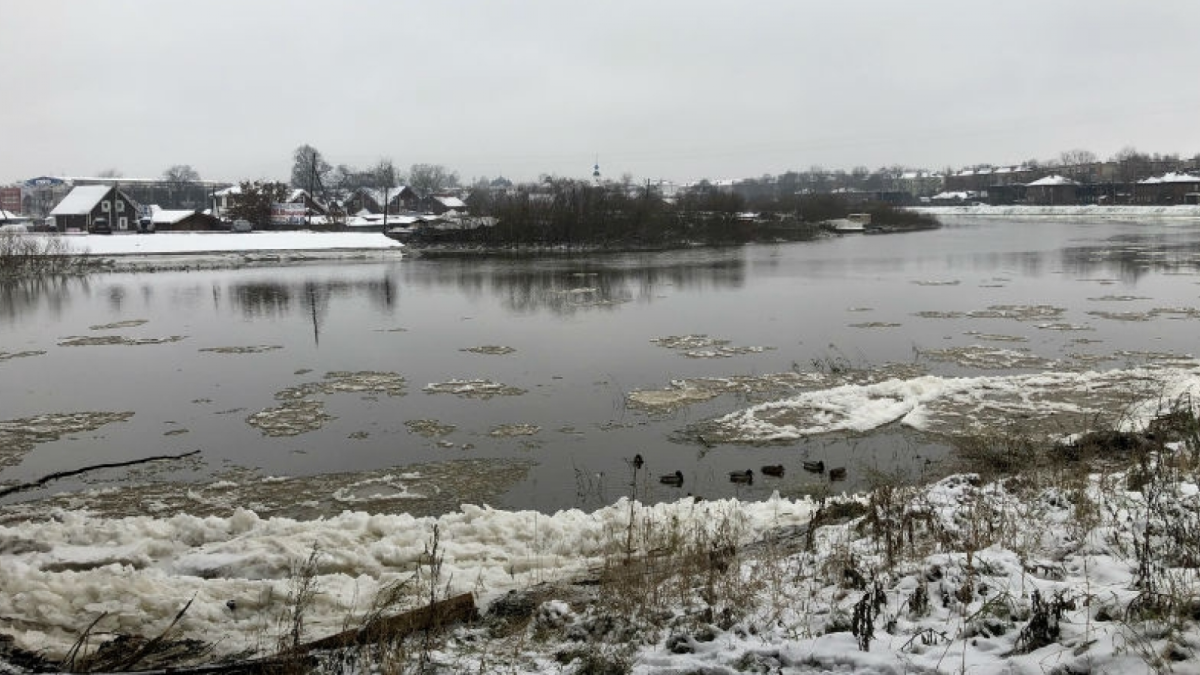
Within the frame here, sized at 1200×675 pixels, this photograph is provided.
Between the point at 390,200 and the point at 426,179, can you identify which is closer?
the point at 390,200

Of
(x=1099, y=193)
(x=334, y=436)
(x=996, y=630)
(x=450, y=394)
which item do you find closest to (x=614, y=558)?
(x=996, y=630)

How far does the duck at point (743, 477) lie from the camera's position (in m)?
10.1

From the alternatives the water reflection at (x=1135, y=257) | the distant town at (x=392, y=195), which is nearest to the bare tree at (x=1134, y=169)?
the distant town at (x=392, y=195)

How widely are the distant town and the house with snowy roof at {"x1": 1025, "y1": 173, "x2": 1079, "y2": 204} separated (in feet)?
0.52

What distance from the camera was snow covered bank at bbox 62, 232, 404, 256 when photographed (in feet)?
178

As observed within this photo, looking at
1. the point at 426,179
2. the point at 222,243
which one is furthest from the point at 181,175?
the point at 222,243

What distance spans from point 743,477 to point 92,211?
8331 cm

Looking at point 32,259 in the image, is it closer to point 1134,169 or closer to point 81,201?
point 81,201

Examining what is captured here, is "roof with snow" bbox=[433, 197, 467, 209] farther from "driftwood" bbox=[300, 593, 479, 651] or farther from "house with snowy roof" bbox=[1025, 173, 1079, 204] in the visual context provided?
"driftwood" bbox=[300, 593, 479, 651]

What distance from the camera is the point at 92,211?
7731 centimetres

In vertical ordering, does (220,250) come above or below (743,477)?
above

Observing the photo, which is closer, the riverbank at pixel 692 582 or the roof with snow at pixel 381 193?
the riverbank at pixel 692 582

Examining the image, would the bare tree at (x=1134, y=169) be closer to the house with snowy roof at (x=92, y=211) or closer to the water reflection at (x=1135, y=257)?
the water reflection at (x=1135, y=257)

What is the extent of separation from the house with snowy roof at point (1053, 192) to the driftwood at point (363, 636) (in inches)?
5912
